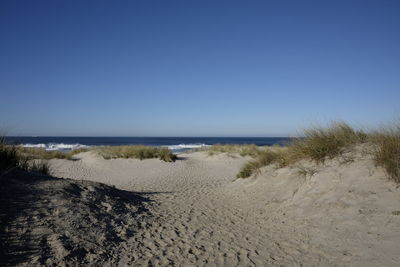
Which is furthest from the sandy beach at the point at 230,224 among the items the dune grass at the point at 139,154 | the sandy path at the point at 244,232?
the dune grass at the point at 139,154

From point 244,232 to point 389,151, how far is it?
145 inches

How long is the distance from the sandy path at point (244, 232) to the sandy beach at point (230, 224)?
16mm

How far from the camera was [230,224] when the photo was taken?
18.8 feet

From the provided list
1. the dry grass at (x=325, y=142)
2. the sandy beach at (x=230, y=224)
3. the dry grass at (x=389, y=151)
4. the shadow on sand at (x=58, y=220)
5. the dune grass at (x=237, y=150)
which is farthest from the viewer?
the dune grass at (x=237, y=150)

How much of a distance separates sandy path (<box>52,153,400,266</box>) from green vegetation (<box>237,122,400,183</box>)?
0.63m

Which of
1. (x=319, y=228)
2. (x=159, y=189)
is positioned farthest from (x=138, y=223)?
(x=159, y=189)

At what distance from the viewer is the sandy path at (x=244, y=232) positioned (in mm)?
3900

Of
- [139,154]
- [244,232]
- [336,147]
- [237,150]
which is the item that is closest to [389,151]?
[336,147]

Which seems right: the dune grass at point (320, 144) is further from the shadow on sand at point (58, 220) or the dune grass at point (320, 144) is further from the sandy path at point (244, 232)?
the shadow on sand at point (58, 220)

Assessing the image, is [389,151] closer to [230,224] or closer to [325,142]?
[325,142]

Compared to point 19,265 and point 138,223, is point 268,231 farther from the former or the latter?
point 19,265

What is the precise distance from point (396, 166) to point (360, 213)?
145 centimetres

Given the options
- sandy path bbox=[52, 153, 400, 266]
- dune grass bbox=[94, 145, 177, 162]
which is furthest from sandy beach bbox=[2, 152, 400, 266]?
dune grass bbox=[94, 145, 177, 162]

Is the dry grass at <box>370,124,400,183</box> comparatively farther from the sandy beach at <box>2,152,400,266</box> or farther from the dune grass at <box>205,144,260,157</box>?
the dune grass at <box>205,144,260,157</box>
